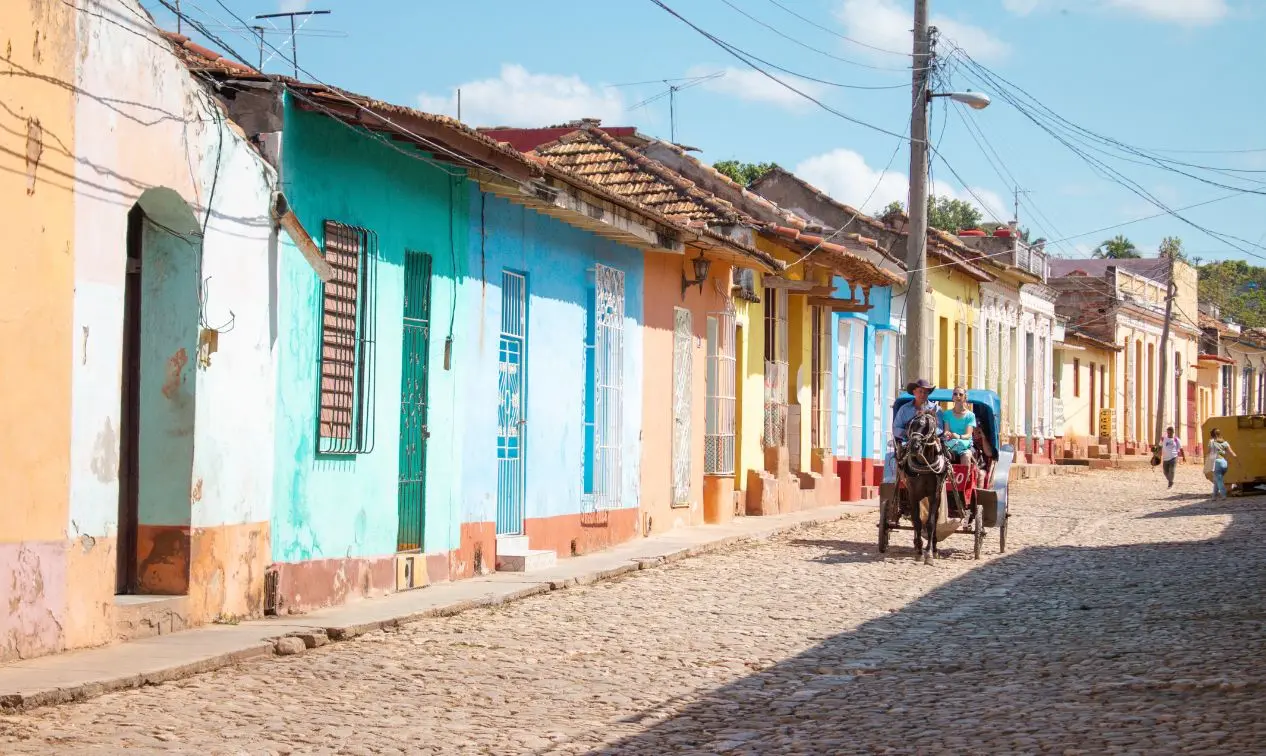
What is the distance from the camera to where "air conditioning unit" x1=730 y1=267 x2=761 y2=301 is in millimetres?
23353

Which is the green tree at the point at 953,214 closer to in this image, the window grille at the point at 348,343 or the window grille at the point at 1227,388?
the window grille at the point at 1227,388

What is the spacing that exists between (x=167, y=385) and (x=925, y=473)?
27.1 ft

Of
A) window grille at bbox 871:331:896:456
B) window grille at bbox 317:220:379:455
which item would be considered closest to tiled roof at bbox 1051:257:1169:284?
window grille at bbox 871:331:896:456

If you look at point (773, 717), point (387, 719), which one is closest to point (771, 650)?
point (773, 717)

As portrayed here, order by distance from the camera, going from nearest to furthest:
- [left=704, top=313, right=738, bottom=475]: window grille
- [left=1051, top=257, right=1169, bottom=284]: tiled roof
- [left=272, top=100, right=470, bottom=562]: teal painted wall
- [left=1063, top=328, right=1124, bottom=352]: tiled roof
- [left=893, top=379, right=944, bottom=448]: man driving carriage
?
[left=272, top=100, right=470, bottom=562]: teal painted wall, [left=893, top=379, right=944, bottom=448]: man driving carriage, [left=704, top=313, right=738, bottom=475]: window grille, [left=1063, top=328, right=1124, bottom=352]: tiled roof, [left=1051, top=257, right=1169, bottom=284]: tiled roof

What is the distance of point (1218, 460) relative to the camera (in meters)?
29.7

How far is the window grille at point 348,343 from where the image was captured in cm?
1235

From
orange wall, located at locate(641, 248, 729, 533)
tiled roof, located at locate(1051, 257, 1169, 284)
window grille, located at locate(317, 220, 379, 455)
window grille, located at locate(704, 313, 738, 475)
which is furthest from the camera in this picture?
tiled roof, located at locate(1051, 257, 1169, 284)

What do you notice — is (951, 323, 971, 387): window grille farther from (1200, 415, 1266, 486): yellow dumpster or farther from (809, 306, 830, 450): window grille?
(809, 306, 830, 450): window grille

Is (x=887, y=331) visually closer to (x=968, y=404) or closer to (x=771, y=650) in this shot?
(x=968, y=404)

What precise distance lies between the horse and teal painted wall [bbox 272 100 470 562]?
15.3 ft

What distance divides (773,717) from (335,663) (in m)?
2.97

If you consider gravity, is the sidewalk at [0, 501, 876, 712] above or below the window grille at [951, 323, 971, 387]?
below

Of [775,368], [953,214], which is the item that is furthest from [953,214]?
[775,368]
